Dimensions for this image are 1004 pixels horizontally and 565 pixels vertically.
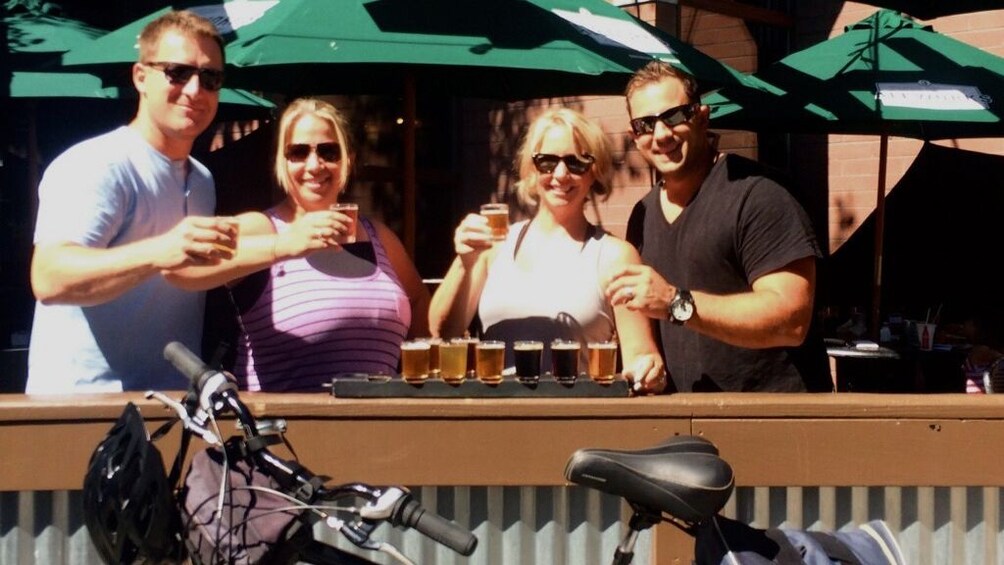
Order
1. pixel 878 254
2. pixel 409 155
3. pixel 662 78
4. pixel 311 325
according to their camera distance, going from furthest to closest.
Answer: pixel 878 254, pixel 409 155, pixel 662 78, pixel 311 325

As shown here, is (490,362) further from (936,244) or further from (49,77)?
(936,244)

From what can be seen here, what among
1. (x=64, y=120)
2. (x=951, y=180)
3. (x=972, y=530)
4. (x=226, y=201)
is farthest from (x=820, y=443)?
(x=64, y=120)

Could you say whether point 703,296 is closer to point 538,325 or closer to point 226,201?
point 538,325

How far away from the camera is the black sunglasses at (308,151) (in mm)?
3443

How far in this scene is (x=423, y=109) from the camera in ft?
34.0

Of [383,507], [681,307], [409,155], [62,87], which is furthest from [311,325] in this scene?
[62,87]

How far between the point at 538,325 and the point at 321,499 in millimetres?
1446

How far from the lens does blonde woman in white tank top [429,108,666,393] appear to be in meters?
3.42

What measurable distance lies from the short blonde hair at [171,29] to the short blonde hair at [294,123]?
9.8 inches

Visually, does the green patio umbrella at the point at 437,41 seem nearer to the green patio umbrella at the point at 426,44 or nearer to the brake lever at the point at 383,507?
the green patio umbrella at the point at 426,44

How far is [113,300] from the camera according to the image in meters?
3.18

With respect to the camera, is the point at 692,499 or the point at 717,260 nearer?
the point at 692,499

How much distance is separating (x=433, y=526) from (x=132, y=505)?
0.50 meters

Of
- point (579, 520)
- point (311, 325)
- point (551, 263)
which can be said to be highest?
point (551, 263)
